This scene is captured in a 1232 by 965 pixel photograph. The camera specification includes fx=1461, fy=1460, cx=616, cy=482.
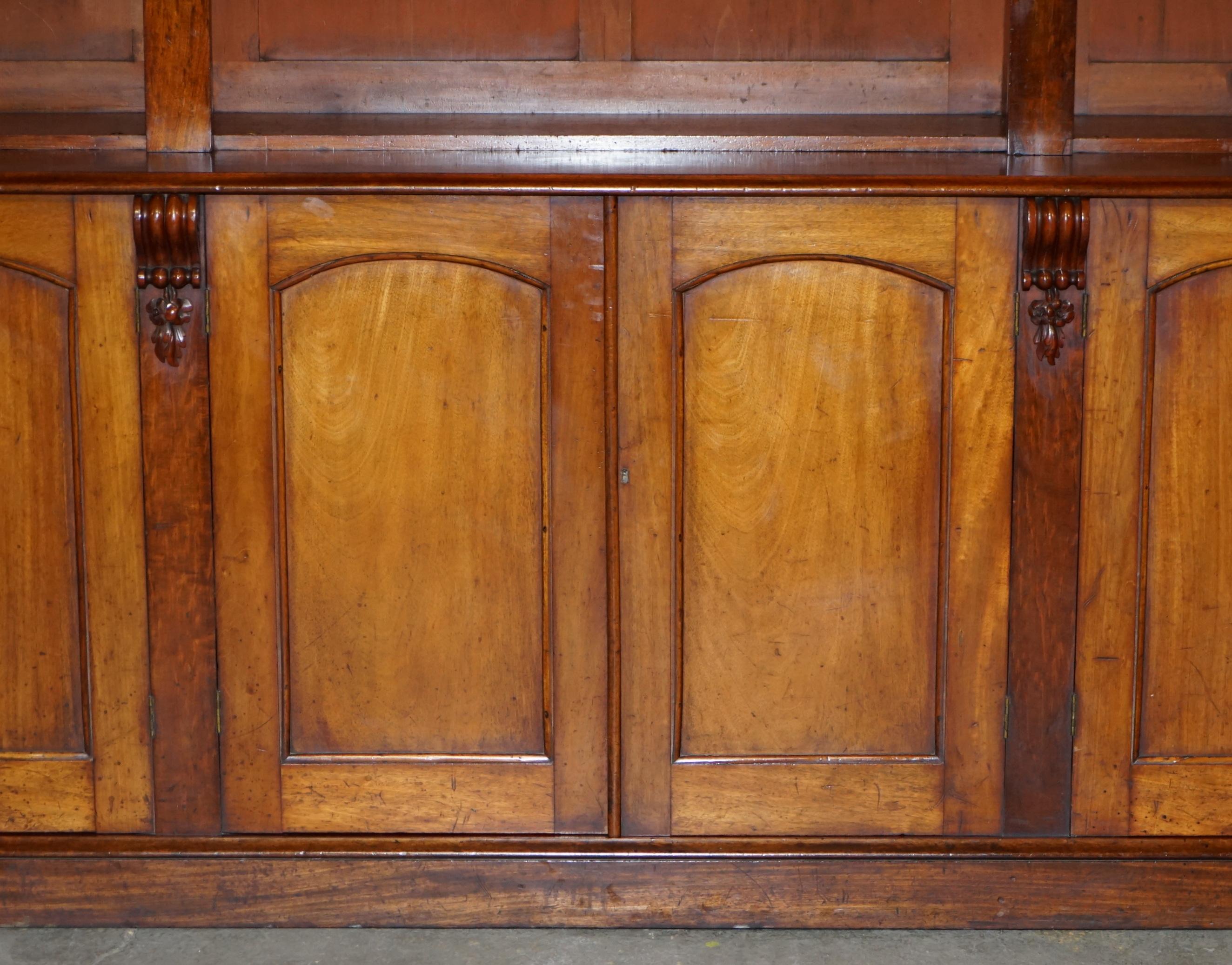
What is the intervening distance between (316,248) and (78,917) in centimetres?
122

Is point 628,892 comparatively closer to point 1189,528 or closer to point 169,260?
point 1189,528

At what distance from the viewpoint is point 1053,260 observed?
236 centimetres

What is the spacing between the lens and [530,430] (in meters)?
2.42

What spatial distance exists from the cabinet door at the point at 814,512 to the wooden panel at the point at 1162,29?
795mm

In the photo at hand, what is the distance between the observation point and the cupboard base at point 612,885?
2.49 meters

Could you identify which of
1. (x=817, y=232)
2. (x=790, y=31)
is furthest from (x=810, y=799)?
(x=790, y=31)

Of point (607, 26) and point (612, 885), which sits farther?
point (607, 26)

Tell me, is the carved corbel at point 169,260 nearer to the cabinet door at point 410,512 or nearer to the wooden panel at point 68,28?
the cabinet door at point 410,512

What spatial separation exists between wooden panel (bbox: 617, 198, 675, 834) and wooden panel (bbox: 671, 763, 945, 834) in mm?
51

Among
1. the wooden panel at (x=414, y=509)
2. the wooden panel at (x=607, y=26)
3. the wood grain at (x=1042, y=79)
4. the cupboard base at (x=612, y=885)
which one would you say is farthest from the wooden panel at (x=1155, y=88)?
the cupboard base at (x=612, y=885)

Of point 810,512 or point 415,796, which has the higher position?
point 810,512

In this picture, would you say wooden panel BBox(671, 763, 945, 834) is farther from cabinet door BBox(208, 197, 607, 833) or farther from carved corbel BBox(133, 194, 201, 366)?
carved corbel BBox(133, 194, 201, 366)

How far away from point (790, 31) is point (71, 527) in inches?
65.0

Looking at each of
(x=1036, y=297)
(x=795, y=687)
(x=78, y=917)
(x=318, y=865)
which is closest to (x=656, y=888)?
(x=795, y=687)
